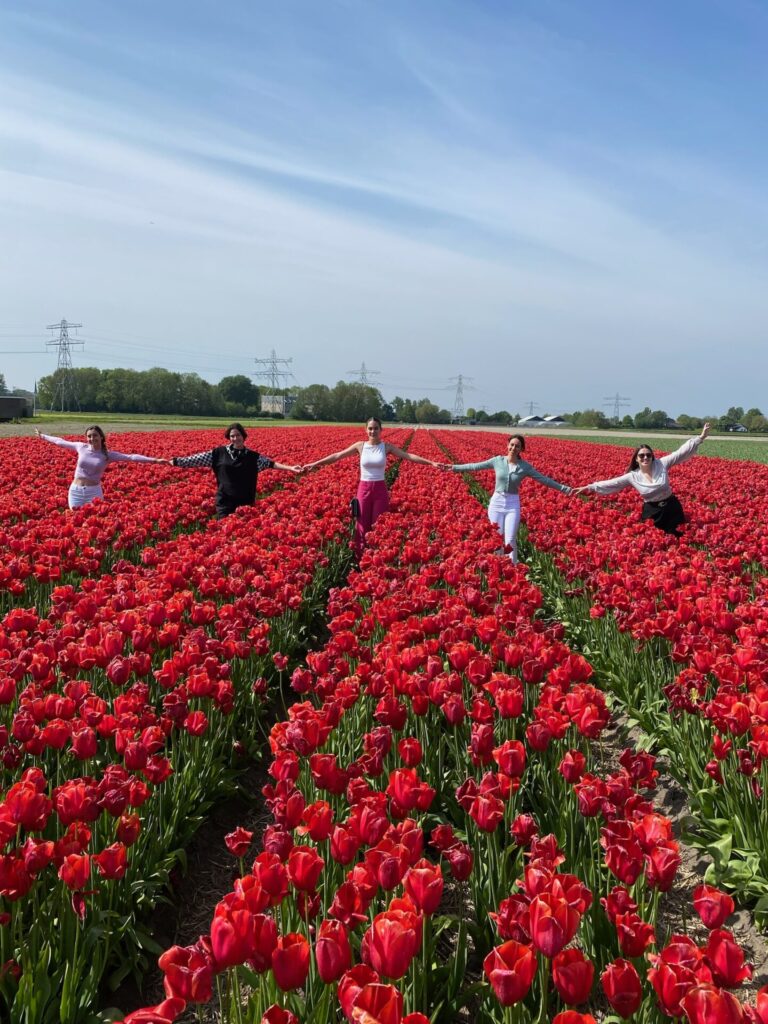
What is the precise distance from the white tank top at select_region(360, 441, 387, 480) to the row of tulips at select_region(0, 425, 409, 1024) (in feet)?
11.8

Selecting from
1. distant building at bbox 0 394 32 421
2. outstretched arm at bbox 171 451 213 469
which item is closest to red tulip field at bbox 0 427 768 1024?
outstretched arm at bbox 171 451 213 469

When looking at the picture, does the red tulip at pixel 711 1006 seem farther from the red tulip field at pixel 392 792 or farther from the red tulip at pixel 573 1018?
the red tulip at pixel 573 1018

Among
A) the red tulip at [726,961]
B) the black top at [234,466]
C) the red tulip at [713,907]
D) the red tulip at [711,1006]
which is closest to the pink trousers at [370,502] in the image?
the black top at [234,466]

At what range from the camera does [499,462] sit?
32.9 ft

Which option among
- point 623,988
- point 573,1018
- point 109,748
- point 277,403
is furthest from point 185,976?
point 277,403

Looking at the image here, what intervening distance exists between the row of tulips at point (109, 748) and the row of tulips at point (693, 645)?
2385 millimetres

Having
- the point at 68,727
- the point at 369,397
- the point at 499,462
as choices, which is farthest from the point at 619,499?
the point at 369,397

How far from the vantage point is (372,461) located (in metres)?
10.5

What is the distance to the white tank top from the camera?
10492 millimetres

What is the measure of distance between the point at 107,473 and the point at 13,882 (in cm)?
1385

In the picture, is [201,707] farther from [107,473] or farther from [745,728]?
[107,473]

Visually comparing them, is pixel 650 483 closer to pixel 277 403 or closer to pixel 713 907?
pixel 713 907

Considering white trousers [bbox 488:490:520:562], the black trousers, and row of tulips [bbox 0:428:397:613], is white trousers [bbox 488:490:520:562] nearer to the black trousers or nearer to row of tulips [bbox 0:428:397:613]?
the black trousers

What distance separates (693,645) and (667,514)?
19.5 feet
